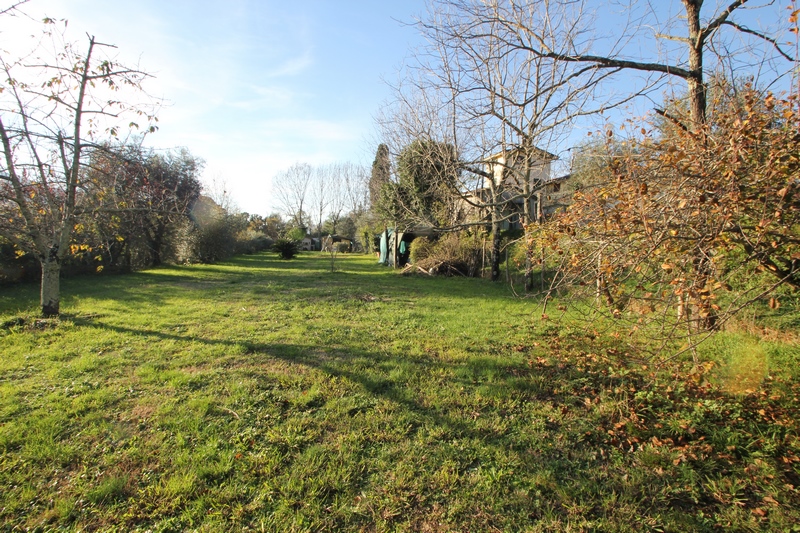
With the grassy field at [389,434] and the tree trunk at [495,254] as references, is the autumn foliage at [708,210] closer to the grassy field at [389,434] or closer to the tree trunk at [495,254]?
the grassy field at [389,434]

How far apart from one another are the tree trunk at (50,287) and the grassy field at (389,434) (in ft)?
2.75

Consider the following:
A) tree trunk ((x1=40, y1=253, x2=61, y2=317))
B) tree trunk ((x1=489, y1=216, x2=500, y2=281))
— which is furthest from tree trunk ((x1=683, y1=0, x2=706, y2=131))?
tree trunk ((x1=40, y1=253, x2=61, y2=317))

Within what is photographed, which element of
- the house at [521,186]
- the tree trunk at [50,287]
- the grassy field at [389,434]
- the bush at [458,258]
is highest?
the house at [521,186]

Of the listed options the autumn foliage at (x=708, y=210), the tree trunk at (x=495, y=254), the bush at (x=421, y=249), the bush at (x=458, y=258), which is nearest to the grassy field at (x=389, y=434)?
the autumn foliage at (x=708, y=210)

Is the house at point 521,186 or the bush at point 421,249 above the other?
the house at point 521,186

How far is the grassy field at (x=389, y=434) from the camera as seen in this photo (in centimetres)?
214

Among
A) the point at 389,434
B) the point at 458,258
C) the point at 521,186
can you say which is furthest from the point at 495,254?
the point at 389,434

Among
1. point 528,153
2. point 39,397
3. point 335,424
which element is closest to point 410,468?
point 335,424

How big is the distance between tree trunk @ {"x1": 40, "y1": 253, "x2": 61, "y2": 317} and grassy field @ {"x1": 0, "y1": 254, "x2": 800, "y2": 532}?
0.84m

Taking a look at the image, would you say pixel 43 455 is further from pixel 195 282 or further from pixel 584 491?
pixel 195 282

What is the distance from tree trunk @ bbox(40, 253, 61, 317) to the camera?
20.9 feet

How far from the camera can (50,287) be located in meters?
6.36

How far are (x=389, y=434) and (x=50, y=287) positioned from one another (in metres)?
7.17

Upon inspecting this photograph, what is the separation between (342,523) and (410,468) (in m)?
0.62
